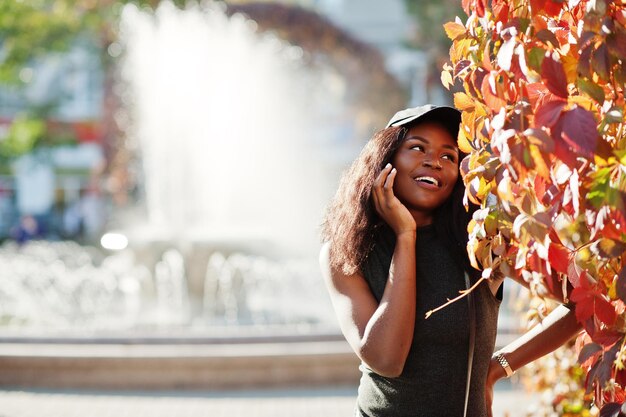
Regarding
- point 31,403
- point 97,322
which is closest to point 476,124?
point 31,403

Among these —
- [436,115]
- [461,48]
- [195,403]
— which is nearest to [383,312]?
[436,115]

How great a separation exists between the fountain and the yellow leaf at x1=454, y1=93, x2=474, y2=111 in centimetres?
103

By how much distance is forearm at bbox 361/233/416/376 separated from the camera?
188 cm

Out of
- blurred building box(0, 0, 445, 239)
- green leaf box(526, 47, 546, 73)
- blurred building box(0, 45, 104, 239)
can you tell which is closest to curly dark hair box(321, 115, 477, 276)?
green leaf box(526, 47, 546, 73)

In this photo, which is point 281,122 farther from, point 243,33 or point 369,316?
point 369,316

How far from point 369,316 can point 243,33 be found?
51.7 feet

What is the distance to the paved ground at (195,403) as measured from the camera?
224 inches

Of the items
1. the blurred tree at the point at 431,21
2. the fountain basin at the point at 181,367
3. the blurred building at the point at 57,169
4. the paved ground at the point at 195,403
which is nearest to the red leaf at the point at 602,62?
the paved ground at the point at 195,403

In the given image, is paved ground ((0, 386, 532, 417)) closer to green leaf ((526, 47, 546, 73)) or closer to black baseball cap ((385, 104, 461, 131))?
black baseball cap ((385, 104, 461, 131))

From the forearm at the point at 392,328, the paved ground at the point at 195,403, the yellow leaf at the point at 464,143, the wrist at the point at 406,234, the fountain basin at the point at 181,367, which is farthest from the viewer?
the fountain basin at the point at 181,367

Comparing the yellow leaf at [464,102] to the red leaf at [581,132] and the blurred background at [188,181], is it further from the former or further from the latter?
the blurred background at [188,181]

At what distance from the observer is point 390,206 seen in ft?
6.65

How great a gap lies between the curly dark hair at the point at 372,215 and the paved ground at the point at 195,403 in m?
3.72

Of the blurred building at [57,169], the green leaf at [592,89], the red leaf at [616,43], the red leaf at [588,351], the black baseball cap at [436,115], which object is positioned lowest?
the blurred building at [57,169]
